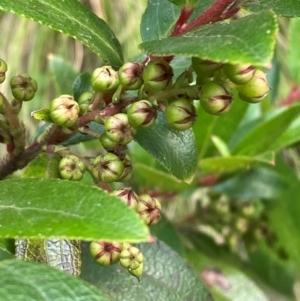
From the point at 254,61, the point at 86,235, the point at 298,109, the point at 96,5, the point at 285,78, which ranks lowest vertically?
the point at 285,78

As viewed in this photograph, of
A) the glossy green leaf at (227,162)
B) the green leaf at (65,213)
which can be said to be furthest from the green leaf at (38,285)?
the glossy green leaf at (227,162)

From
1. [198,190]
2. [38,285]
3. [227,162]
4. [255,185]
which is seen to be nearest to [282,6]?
[38,285]

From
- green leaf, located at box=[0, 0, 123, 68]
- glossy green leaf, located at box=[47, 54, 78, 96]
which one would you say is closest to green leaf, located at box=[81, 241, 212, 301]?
green leaf, located at box=[0, 0, 123, 68]

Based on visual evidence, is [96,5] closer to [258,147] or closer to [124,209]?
[258,147]

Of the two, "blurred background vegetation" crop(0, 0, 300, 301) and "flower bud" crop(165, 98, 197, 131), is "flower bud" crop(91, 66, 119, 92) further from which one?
"blurred background vegetation" crop(0, 0, 300, 301)

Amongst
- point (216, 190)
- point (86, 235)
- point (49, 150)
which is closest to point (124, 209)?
point (86, 235)

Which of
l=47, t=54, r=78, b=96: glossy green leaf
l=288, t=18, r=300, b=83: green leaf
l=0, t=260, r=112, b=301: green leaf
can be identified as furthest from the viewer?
l=288, t=18, r=300, b=83: green leaf

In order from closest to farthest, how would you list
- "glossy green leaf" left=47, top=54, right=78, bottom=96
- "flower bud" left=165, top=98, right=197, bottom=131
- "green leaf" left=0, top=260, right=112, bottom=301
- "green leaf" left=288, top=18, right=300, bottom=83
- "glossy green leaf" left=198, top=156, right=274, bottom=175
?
"green leaf" left=0, top=260, right=112, bottom=301 < "flower bud" left=165, top=98, right=197, bottom=131 < "glossy green leaf" left=198, top=156, right=274, bottom=175 < "glossy green leaf" left=47, top=54, right=78, bottom=96 < "green leaf" left=288, top=18, right=300, bottom=83
